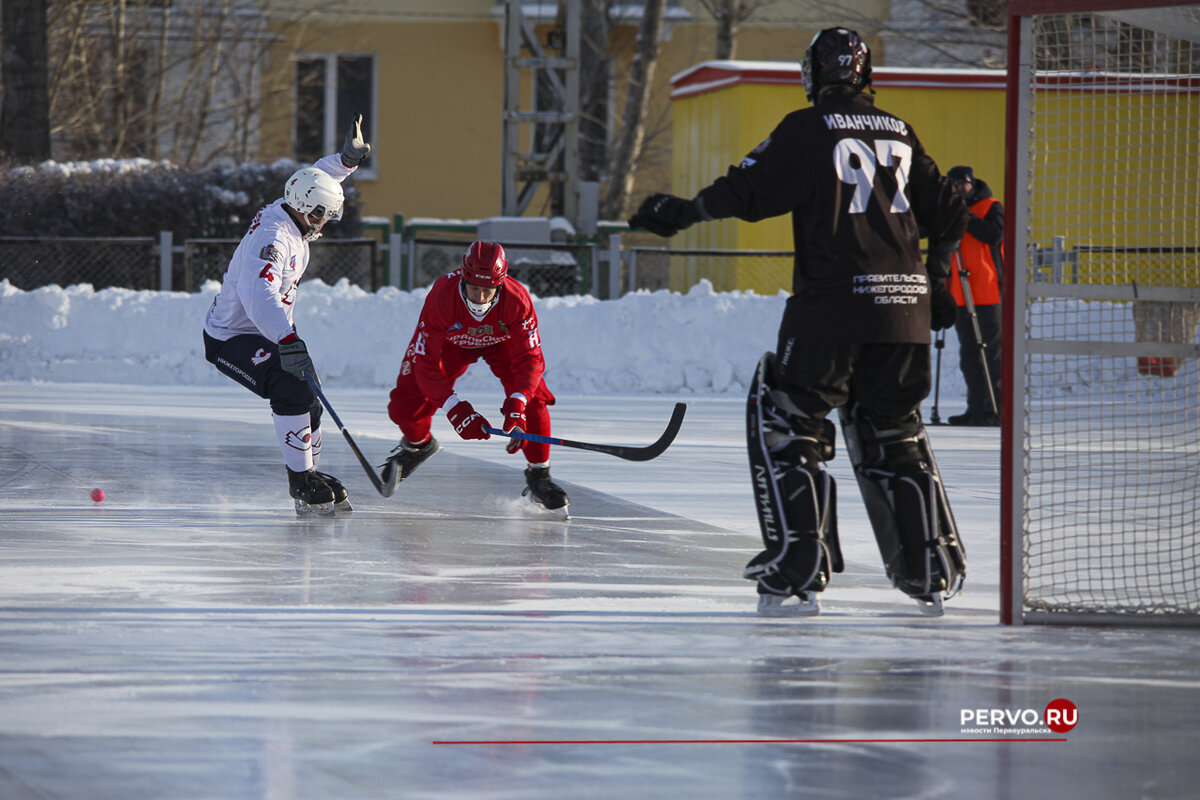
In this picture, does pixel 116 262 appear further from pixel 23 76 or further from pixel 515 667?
pixel 515 667

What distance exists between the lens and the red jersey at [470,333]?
611 cm

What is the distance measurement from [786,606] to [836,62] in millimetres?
1494

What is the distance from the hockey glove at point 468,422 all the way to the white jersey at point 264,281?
0.72 meters

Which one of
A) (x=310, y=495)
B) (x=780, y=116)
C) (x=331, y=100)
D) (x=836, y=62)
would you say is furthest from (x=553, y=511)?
(x=331, y=100)

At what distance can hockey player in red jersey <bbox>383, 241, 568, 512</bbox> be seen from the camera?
6012 mm

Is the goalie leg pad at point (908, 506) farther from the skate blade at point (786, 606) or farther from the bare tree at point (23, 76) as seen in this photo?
the bare tree at point (23, 76)

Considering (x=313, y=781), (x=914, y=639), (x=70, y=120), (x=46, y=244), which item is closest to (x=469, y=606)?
(x=914, y=639)

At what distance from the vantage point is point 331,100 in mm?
23156

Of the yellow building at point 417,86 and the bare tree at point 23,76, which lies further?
the yellow building at point 417,86

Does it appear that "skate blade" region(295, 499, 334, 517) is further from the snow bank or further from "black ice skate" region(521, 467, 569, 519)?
the snow bank

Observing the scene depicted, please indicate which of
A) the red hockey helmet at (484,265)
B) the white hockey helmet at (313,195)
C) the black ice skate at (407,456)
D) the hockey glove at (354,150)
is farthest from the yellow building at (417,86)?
the red hockey helmet at (484,265)

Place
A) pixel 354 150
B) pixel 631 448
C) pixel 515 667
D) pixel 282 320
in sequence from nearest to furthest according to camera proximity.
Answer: pixel 515 667, pixel 282 320, pixel 631 448, pixel 354 150

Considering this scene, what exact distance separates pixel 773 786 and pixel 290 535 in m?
3.12

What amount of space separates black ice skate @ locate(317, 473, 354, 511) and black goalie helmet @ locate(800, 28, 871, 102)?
8.83ft
